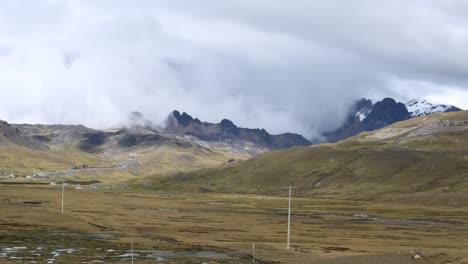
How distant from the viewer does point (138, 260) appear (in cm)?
7594

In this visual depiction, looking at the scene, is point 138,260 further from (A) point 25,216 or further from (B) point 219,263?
(A) point 25,216

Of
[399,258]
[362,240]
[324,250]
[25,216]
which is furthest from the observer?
[25,216]

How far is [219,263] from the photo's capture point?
7650 centimetres

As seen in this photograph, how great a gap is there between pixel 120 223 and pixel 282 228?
123 ft

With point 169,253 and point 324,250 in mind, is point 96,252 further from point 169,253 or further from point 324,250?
point 324,250

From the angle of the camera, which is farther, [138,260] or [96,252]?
[96,252]

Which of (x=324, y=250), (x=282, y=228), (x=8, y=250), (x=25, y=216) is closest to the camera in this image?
(x=8, y=250)

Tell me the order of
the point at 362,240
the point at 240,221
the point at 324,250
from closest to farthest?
the point at 324,250
the point at 362,240
the point at 240,221

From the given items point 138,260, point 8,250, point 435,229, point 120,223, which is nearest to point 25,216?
point 120,223

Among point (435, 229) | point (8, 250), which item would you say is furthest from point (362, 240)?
point (8, 250)

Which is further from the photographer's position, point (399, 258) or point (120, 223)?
point (120, 223)

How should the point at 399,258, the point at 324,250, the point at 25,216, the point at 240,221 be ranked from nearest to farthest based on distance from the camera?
the point at 399,258
the point at 324,250
the point at 25,216
the point at 240,221

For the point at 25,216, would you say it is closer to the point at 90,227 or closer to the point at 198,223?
the point at 90,227

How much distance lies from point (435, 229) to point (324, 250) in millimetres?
64317
